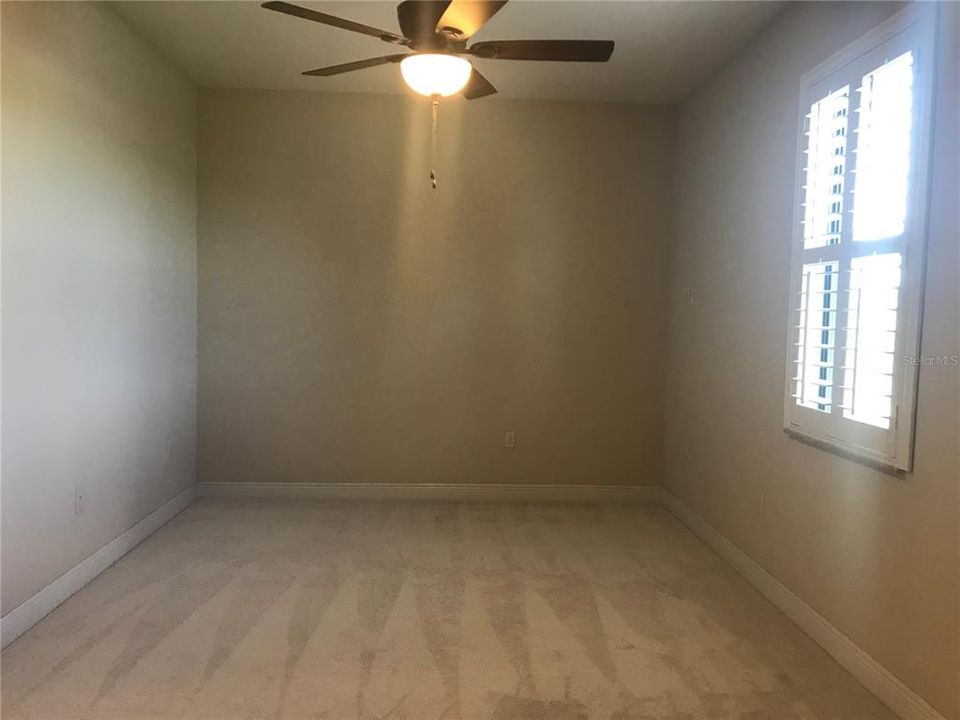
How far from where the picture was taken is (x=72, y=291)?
10.2 ft

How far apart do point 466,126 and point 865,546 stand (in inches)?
141

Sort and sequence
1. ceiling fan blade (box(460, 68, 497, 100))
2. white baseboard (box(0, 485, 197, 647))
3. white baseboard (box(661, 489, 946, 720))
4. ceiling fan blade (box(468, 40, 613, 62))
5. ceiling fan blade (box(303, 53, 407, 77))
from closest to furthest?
white baseboard (box(661, 489, 946, 720)) < ceiling fan blade (box(468, 40, 613, 62)) < ceiling fan blade (box(303, 53, 407, 77)) < white baseboard (box(0, 485, 197, 647)) < ceiling fan blade (box(460, 68, 497, 100))

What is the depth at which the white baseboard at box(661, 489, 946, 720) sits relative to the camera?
2289 millimetres

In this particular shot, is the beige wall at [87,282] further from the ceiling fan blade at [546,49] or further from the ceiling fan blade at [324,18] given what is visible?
the ceiling fan blade at [546,49]

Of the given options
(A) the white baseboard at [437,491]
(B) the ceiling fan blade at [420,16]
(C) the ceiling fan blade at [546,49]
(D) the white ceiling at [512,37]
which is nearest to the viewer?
(B) the ceiling fan blade at [420,16]

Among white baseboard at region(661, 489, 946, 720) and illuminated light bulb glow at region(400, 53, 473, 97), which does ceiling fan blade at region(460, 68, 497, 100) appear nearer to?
illuminated light bulb glow at region(400, 53, 473, 97)

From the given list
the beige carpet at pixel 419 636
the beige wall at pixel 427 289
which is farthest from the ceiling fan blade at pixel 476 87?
the beige carpet at pixel 419 636

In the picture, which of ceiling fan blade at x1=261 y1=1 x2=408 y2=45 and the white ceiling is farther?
the white ceiling

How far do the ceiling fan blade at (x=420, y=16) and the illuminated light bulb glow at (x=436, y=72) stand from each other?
0.33ft

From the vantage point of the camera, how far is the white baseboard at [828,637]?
2.29 meters

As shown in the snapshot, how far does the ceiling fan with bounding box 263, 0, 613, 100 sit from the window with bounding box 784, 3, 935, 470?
3.38 ft

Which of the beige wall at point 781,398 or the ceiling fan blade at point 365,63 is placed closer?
the beige wall at point 781,398

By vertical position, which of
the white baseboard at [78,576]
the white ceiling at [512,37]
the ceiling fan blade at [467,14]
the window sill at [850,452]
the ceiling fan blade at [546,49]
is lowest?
the white baseboard at [78,576]

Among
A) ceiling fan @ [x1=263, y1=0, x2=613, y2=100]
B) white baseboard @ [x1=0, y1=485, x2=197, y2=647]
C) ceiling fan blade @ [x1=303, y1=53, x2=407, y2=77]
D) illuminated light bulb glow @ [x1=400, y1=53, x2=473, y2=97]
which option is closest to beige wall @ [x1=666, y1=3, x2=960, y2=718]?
ceiling fan @ [x1=263, y1=0, x2=613, y2=100]
